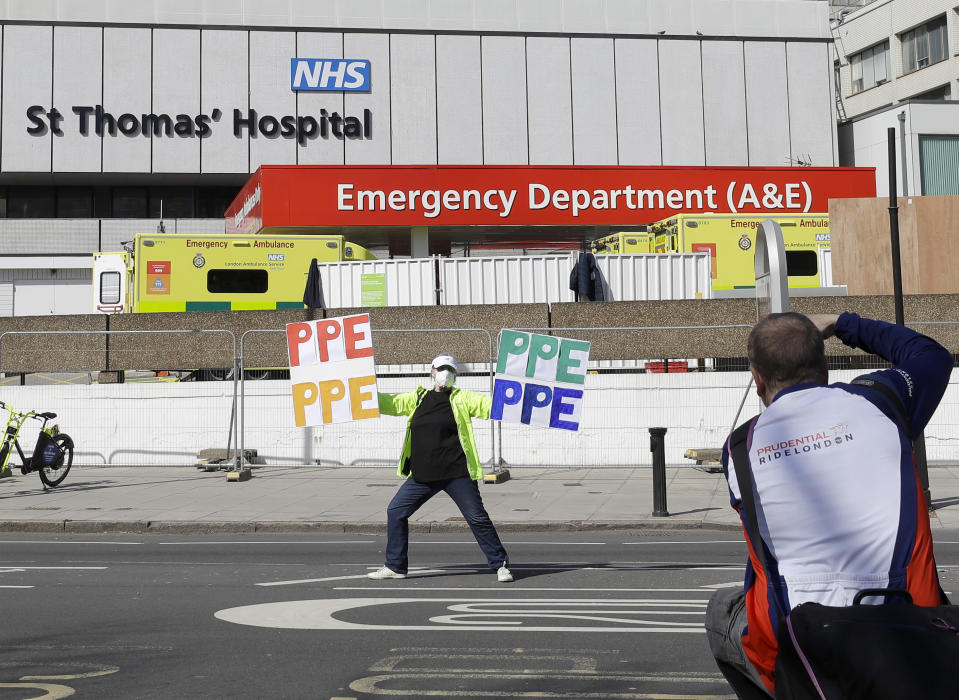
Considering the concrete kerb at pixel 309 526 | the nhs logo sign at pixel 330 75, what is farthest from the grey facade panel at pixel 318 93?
the concrete kerb at pixel 309 526

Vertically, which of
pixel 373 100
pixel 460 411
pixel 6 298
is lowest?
pixel 460 411

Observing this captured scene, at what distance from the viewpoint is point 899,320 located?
510 inches

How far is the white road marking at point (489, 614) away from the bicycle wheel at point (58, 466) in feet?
29.8

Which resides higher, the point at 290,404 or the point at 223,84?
the point at 223,84

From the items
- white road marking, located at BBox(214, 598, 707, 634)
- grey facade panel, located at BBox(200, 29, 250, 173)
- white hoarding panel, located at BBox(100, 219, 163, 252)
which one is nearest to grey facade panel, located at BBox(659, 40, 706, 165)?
grey facade panel, located at BBox(200, 29, 250, 173)

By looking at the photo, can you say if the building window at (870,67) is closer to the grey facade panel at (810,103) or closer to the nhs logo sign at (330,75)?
the grey facade panel at (810,103)

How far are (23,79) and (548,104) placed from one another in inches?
773

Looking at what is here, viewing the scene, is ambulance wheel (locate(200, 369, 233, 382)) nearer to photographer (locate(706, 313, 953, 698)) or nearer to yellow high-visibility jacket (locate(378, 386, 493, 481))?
yellow high-visibility jacket (locate(378, 386, 493, 481))

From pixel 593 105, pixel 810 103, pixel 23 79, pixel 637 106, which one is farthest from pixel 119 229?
pixel 810 103

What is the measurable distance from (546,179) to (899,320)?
15.2 m

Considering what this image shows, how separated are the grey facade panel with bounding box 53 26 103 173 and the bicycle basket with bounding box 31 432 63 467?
94.7 feet

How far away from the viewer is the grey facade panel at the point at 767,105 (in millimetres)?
42719

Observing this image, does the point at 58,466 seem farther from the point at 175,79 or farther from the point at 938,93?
the point at 938,93

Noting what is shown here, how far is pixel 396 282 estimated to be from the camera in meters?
20.2
